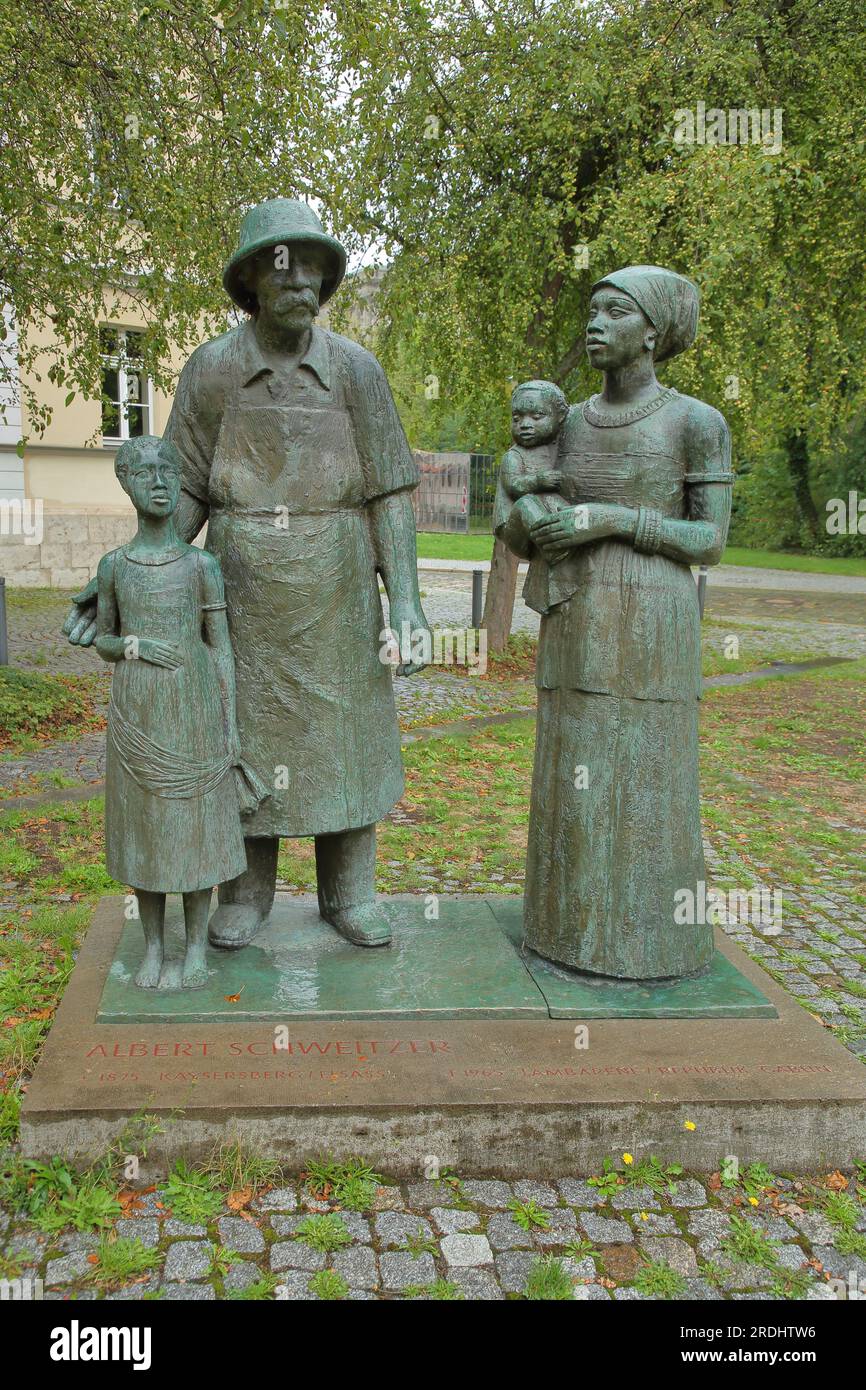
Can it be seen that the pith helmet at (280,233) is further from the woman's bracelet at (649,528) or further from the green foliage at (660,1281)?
the green foliage at (660,1281)

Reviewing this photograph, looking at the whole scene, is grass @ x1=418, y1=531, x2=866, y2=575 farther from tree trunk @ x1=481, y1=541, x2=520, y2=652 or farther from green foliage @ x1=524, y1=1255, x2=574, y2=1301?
green foliage @ x1=524, y1=1255, x2=574, y2=1301

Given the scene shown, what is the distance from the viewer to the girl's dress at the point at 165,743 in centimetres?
318

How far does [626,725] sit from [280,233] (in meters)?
1.80

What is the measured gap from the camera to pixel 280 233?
3.11 metres

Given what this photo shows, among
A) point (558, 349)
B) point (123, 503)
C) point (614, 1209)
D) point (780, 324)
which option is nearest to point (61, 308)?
point (558, 349)

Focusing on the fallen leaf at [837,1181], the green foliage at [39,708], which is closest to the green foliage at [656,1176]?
the fallen leaf at [837,1181]

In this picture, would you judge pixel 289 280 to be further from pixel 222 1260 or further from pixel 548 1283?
pixel 548 1283

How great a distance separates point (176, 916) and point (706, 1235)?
206 centimetres

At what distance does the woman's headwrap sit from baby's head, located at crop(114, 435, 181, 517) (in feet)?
4.62

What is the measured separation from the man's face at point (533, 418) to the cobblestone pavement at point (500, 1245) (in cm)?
224

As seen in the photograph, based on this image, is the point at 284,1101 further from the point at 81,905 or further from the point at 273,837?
the point at 81,905

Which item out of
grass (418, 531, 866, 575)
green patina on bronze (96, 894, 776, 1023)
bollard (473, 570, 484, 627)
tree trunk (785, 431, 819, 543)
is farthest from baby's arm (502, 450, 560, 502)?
tree trunk (785, 431, 819, 543)

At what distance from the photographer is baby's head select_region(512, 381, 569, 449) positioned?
11.4ft

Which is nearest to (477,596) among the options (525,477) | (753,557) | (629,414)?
(525,477)
